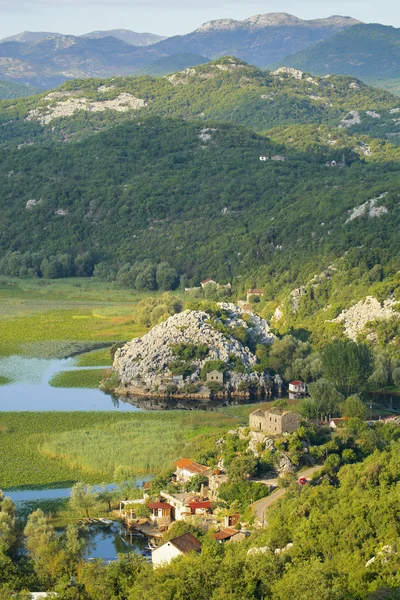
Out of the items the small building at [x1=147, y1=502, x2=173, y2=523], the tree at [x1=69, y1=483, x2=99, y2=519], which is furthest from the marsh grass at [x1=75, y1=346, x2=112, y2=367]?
the small building at [x1=147, y1=502, x2=173, y2=523]

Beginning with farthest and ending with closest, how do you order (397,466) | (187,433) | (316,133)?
(316,133), (187,433), (397,466)

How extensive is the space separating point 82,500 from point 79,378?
29.6 m

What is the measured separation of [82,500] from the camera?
52.2 m

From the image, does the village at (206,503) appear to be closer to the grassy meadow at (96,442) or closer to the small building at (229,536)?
the small building at (229,536)

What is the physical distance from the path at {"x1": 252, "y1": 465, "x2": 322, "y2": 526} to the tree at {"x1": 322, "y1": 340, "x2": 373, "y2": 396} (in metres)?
19.0

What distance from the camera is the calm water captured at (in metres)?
73.6

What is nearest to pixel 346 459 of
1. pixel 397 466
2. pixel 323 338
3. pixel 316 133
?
pixel 397 466

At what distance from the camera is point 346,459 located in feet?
181

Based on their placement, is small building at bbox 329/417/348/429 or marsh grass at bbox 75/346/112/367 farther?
marsh grass at bbox 75/346/112/367

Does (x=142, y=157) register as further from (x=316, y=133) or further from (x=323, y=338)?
(x=323, y=338)

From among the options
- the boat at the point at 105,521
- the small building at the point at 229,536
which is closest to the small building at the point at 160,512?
the boat at the point at 105,521

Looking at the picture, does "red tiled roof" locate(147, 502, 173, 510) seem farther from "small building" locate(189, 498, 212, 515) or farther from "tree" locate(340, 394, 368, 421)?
"tree" locate(340, 394, 368, 421)

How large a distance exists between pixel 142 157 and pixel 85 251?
26245 mm

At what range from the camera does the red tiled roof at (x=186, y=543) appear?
1756 inches
